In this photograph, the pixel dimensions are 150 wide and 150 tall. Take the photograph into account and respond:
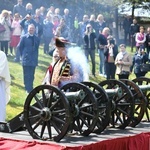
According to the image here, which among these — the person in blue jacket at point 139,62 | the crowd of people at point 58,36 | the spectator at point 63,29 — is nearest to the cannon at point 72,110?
the crowd of people at point 58,36

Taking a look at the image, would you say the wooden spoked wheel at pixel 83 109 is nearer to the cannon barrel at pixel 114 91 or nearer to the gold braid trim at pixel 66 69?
the cannon barrel at pixel 114 91

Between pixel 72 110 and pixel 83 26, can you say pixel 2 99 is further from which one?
pixel 83 26

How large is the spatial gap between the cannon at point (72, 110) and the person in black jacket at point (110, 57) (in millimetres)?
8159

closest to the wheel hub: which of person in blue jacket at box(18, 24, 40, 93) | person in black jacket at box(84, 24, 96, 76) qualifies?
person in blue jacket at box(18, 24, 40, 93)

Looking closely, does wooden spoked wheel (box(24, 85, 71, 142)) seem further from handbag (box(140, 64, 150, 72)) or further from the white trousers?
handbag (box(140, 64, 150, 72))

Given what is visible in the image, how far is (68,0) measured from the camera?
27.0 m

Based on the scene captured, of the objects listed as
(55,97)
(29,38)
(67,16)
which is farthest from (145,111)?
(67,16)

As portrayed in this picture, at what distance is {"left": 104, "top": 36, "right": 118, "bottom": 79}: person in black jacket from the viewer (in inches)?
707

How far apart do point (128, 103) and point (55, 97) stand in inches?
57.5

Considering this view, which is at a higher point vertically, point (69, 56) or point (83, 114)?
point (69, 56)

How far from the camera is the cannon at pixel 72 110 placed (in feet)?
27.9

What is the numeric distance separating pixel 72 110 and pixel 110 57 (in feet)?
30.7

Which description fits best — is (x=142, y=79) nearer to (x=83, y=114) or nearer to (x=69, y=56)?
(x=69, y=56)

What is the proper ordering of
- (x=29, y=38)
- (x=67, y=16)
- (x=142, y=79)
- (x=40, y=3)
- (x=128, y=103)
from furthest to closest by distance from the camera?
(x=40, y=3) → (x=67, y=16) → (x=29, y=38) → (x=142, y=79) → (x=128, y=103)
